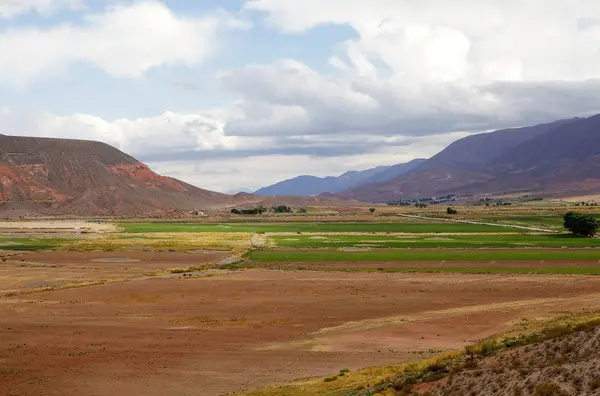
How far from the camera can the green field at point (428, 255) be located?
79.5 m

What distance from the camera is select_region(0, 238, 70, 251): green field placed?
332 feet

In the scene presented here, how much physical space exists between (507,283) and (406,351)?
27.1 m

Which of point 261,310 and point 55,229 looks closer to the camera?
point 261,310

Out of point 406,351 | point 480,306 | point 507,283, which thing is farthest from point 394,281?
point 406,351

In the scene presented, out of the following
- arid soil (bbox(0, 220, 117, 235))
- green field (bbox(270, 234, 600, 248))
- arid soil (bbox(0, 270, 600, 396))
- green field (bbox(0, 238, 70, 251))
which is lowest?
arid soil (bbox(0, 270, 600, 396))

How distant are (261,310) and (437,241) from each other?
60.1 metres

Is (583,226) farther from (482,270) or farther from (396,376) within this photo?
(396,376)

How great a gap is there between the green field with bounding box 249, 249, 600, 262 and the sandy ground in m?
9.25

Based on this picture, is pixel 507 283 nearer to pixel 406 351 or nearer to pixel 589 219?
pixel 406 351

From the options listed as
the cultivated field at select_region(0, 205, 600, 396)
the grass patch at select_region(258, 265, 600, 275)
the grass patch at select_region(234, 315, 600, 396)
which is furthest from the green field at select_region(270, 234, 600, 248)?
the grass patch at select_region(234, 315, 600, 396)

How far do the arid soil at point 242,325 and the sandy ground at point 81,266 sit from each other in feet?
21.4

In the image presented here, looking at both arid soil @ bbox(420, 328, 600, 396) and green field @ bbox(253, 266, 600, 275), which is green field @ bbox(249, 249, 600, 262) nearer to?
green field @ bbox(253, 266, 600, 275)

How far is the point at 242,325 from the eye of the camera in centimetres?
4359

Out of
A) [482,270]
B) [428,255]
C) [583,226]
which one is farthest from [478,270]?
[583,226]
